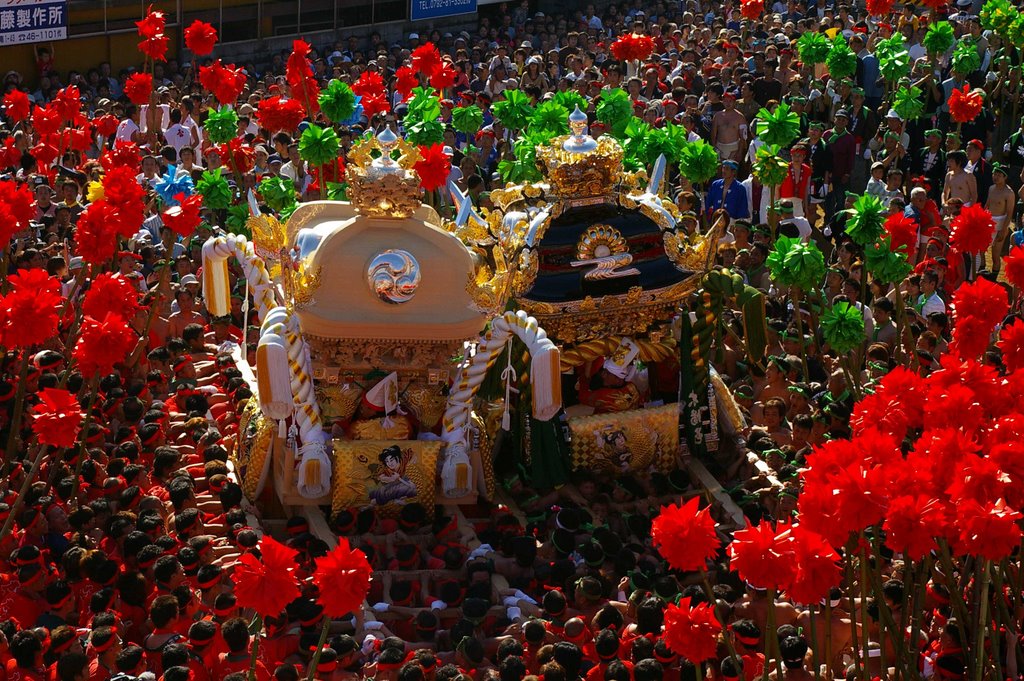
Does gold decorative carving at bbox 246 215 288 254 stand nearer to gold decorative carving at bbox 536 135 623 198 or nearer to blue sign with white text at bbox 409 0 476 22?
gold decorative carving at bbox 536 135 623 198

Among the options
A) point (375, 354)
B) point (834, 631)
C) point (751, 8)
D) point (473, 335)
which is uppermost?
point (751, 8)

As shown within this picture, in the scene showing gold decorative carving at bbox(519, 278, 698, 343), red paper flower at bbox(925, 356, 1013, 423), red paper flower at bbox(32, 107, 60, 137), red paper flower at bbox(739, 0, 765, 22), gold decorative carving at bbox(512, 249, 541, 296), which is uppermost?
red paper flower at bbox(739, 0, 765, 22)

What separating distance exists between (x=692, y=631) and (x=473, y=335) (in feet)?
13.9

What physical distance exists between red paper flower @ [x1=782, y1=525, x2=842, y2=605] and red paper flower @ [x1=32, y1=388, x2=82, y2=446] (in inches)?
194

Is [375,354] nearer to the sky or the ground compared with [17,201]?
nearer to the ground

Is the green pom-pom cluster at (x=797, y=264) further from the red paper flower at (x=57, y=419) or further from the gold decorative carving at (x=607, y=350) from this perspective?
the red paper flower at (x=57, y=419)

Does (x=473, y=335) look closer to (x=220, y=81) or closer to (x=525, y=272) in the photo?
(x=525, y=272)

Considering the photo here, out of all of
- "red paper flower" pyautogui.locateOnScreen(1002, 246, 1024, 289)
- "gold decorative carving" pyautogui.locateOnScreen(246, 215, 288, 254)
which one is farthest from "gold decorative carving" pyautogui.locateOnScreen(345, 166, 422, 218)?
"red paper flower" pyautogui.locateOnScreen(1002, 246, 1024, 289)

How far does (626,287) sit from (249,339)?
358 cm

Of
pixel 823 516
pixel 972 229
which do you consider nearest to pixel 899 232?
pixel 972 229

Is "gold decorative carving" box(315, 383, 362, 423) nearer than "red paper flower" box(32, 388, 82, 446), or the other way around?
"red paper flower" box(32, 388, 82, 446)

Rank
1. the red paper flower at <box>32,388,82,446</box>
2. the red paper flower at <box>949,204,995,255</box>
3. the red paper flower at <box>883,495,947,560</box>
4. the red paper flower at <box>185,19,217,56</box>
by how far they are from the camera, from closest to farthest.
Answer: the red paper flower at <box>883,495,947,560</box>
the red paper flower at <box>32,388,82,446</box>
the red paper flower at <box>949,204,995,255</box>
the red paper flower at <box>185,19,217,56</box>

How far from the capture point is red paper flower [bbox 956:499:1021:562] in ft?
25.9

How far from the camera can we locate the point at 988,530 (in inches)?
311
